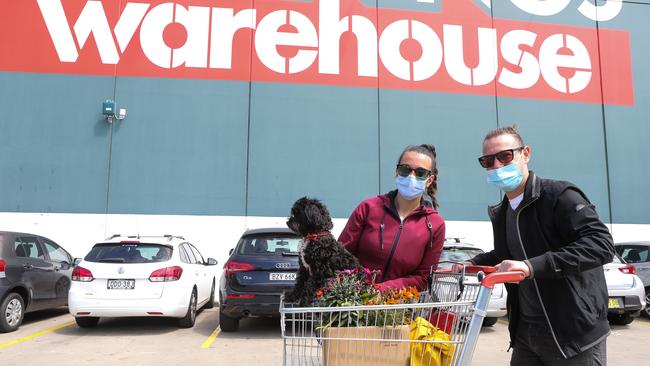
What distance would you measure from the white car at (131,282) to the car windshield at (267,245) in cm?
115

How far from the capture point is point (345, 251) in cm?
272

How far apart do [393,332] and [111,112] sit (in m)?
11.2

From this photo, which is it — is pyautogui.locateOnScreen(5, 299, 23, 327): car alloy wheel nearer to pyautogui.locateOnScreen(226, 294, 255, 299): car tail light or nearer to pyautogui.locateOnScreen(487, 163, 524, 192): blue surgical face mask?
pyautogui.locateOnScreen(226, 294, 255, 299): car tail light

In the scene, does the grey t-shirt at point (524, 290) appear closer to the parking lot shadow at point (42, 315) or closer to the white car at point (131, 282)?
the white car at point (131, 282)

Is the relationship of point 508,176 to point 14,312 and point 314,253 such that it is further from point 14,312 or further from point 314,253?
point 14,312

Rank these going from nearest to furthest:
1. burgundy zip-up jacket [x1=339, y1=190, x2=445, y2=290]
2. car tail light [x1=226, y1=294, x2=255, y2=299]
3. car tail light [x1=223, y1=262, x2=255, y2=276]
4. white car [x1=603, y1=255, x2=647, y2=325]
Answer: burgundy zip-up jacket [x1=339, y1=190, x2=445, y2=290], car tail light [x1=226, y1=294, x2=255, y2=299], car tail light [x1=223, y1=262, x2=255, y2=276], white car [x1=603, y1=255, x2=647, y2=325]

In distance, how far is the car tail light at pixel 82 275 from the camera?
7.23 metres

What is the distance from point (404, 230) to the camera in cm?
264

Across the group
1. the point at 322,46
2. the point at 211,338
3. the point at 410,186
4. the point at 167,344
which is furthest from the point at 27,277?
the point at 322,46

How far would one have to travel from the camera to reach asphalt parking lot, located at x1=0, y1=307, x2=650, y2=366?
19.1ft

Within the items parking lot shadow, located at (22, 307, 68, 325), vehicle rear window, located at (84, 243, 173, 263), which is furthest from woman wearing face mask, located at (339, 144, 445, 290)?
parking lot shadow, located at (22, 307, 68, 325)

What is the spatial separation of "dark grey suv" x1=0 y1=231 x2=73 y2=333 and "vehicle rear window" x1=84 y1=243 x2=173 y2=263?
112 centimetres

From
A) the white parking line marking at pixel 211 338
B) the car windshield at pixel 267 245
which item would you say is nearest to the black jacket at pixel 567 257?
the car windshield at pixel 267 245

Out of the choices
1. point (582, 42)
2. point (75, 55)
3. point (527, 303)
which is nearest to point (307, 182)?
point (75, 55)
